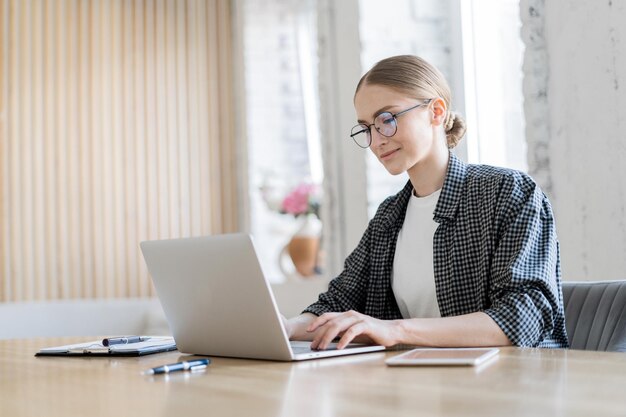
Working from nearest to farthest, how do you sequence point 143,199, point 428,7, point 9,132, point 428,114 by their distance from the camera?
point 428,114 → point 428,7 → point 9,132 → point 143,199

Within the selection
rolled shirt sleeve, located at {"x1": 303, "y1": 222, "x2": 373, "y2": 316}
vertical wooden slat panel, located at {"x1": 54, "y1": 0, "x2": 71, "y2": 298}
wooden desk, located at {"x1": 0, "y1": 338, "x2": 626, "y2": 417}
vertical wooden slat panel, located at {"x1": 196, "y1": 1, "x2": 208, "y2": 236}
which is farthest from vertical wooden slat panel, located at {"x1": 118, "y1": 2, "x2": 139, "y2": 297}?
wooden desk, located at {"x1": 0, "y1": 338, "x2": 626, "y2": 417}

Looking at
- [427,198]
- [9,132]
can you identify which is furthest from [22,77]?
[427,198]

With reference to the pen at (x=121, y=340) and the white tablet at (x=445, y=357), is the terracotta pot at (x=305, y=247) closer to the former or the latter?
the pen at (x=121, y=340)

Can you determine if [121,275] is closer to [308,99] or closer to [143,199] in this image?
[143,199]

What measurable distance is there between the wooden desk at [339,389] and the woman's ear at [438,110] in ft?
2.54

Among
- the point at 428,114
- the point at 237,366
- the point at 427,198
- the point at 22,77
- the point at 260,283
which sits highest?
the point at 22,77

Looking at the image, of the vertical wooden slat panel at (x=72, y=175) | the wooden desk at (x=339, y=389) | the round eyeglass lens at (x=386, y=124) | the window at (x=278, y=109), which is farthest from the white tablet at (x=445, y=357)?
the vertical wooden slat panel at (x=72, y=175)

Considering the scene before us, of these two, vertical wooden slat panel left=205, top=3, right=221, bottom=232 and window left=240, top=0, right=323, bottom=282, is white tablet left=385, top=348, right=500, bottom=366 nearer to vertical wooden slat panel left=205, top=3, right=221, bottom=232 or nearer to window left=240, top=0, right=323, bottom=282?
window left=240, top=0, right=323, bottom=282

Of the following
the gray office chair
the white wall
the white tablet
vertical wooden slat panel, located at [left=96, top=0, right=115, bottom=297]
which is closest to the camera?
the white tablet

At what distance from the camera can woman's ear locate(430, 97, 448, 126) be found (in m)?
2.03

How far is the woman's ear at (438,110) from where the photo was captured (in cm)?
203

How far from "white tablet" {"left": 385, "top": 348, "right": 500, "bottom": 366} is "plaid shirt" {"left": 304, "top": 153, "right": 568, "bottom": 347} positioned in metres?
0.29

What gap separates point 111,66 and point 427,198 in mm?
2961

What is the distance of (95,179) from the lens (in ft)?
14.8
